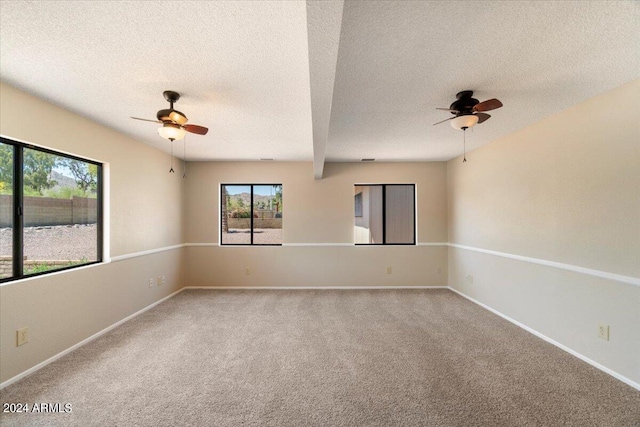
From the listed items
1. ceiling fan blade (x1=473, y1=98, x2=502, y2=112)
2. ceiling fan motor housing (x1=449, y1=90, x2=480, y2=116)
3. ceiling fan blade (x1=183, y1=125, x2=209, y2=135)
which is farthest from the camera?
ceiling fan blade (x1=183, y1=125, x2=209, y2=135)

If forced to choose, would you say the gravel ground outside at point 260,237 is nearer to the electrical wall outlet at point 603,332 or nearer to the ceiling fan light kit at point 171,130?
the ceiling fan light kit at point 171,130

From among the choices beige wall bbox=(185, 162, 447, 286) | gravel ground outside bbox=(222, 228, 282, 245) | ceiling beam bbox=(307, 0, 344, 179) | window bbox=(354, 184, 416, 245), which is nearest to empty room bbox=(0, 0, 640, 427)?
ceiling beam bbox=(307, 0, 344, 179)

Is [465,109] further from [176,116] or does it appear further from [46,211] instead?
[46,211]

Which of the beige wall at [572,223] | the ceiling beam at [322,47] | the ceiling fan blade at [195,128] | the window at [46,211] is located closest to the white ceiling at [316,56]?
the ceiling beam at [322,47]

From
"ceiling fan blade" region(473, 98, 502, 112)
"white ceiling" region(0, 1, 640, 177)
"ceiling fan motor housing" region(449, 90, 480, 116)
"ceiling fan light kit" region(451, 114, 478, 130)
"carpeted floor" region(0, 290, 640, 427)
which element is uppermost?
"white ceiling" region(0, 1, 640, 177)

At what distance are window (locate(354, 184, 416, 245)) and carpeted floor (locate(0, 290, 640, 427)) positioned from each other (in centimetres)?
246

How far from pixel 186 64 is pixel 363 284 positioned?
4.32m

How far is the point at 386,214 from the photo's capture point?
19.6 feet

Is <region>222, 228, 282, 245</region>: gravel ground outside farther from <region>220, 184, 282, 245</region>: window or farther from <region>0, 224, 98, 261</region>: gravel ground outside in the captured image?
<region>0, 224, 98, 261</region>: gravel ground outside

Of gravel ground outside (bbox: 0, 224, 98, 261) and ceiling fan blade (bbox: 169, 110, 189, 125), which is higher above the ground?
ceiling fan blade (bbox: 169, 110, 189, 125)

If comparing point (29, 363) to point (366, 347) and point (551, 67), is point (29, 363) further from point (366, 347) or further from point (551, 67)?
point (551, 67)

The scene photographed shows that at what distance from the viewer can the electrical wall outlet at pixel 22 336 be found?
221 centimetres

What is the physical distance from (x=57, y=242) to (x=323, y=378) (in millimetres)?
2936

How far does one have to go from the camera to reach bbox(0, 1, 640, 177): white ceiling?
140 centimetres
